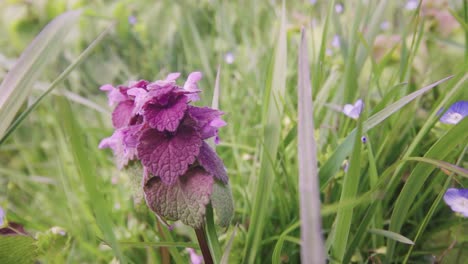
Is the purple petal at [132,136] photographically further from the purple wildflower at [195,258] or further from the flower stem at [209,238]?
the purple wildflower at [195,258]

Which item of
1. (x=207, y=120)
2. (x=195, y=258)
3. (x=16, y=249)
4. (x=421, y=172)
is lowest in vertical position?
(x=195, y=258)

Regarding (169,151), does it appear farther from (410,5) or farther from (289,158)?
(410,5)

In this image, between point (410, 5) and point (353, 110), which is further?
point (410, 5)

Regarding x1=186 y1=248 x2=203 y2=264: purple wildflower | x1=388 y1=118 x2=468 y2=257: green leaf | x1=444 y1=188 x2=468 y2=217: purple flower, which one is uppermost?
x1=388 y1=118 x2=468 y2=257: green leaf

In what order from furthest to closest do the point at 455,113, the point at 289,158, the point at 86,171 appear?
the point at 289,158
the point at 455,113
the point at 86,171

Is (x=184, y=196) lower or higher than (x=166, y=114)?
lower

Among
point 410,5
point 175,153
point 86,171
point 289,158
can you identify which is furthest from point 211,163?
point 410,5

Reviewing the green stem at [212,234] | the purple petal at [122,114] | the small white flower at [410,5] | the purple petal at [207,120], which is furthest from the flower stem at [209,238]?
the small white flower at [410,5]

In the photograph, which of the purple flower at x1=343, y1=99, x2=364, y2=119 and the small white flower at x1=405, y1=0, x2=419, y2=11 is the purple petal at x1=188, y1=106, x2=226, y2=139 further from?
the small white flower at x1=405, y1=0, x2=419, y2=11

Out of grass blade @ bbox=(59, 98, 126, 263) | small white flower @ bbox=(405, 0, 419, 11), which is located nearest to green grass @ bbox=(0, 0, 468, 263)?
grass blade @ bbox=(59, 98, 126, 263)
